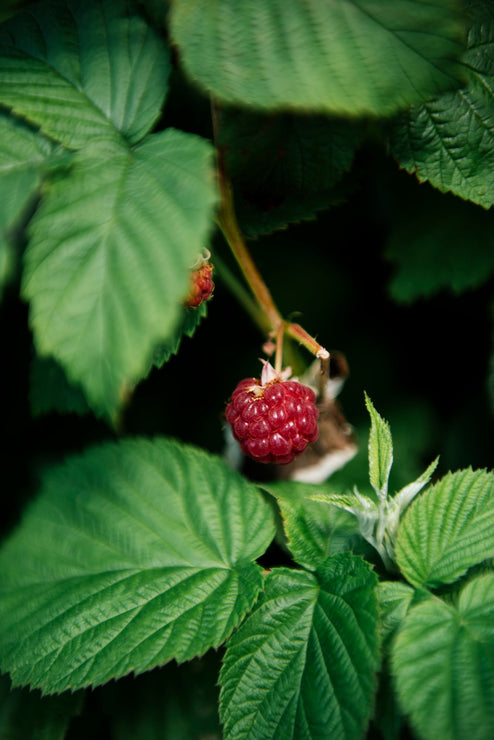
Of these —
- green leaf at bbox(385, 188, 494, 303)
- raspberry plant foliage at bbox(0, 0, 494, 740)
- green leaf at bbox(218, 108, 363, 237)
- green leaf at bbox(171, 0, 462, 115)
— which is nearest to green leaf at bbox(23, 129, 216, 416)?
raspberry plant foliage at bbox(0, 0, 494, 740)

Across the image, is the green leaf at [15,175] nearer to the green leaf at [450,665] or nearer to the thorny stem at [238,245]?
the thorny stem at [238,245]

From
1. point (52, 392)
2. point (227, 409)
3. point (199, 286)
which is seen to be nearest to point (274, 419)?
point (227, 409)

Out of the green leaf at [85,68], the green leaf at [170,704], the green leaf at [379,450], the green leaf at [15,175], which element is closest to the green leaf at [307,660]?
the green leaf at [379,450]

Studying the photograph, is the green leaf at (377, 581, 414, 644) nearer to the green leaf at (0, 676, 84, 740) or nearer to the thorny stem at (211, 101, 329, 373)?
the thorny stem at (211, 101, 329, 373)

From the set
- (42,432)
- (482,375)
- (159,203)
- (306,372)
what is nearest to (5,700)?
(42,432)

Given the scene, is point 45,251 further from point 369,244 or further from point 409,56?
point 369,244

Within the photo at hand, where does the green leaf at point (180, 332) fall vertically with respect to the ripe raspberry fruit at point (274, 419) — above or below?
above
